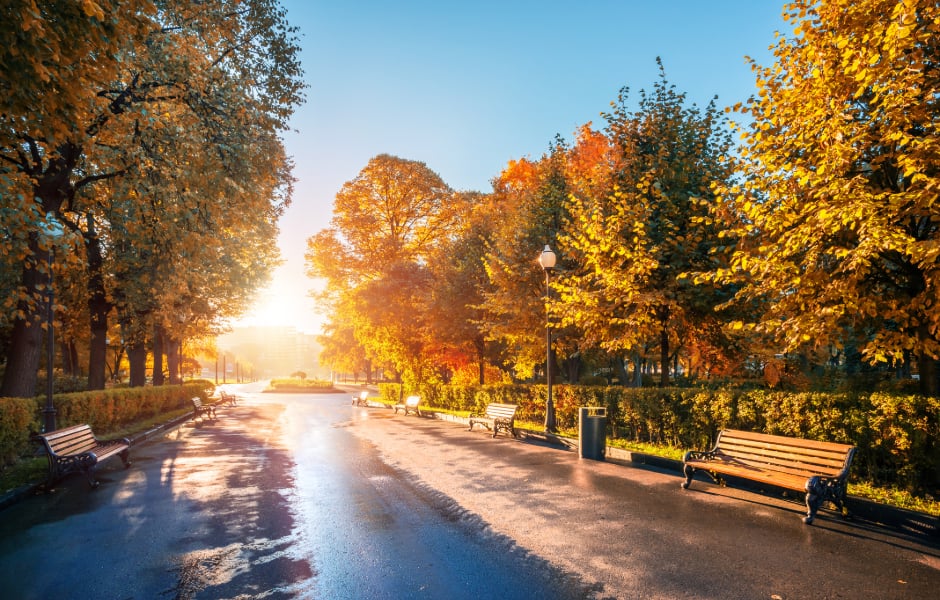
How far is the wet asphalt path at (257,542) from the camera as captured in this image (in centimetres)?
449

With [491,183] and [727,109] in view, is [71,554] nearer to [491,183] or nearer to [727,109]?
[727,109]

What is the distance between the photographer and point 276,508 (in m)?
7.16

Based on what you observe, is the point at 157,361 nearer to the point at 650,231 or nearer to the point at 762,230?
the point at 650,231

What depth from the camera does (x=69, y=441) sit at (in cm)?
886

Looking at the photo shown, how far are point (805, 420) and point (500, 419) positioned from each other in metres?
8.61

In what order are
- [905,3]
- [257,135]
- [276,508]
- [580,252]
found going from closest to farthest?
[905,3], [276,508], [257,135], [580,252]

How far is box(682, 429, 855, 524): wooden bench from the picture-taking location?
6418 millimetres

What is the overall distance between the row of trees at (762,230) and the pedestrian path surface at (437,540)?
3574 millimetres

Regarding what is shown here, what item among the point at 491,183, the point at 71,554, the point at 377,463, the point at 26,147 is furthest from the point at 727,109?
the point at 491,183

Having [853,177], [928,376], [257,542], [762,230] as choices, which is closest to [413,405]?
[762,230]

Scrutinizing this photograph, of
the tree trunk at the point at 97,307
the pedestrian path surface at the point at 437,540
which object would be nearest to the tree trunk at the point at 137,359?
the tree trunk at the point at 97,307

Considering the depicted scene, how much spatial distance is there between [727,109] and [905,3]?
3881 mm

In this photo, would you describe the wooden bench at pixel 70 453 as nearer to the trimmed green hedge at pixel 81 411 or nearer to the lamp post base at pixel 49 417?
the trimmed green hedge at pixel 81 411

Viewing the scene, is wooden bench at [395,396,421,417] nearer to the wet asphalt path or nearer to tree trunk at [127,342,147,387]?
tree trunk at [127,342,147,387]
